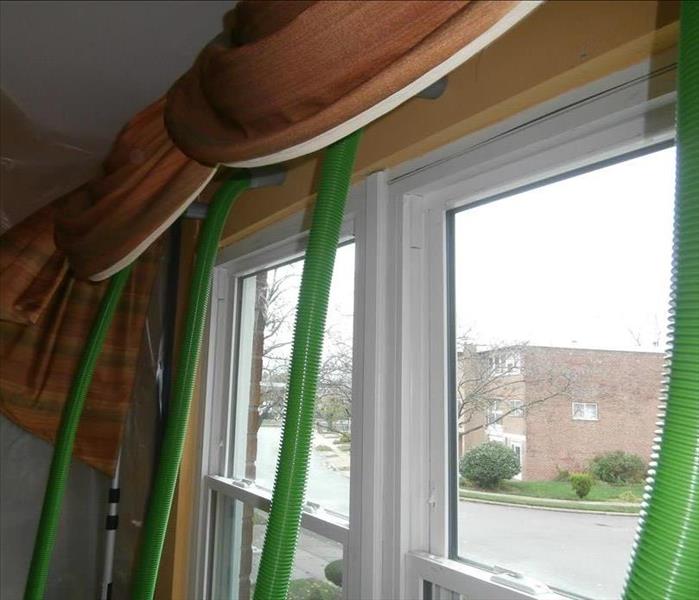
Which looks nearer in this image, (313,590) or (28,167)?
(313,590)

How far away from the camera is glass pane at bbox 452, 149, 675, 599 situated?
0.70 m

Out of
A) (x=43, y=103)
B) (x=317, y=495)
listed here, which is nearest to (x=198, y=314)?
(x=317, y=495)

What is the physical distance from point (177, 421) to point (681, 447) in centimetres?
83

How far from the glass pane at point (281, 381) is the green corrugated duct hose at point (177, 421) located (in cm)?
34

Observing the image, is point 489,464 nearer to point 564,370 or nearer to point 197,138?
point 564,370

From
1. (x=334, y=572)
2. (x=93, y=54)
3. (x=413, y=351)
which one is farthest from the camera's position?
(x=93, y=54)

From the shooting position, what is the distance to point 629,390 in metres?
0.71

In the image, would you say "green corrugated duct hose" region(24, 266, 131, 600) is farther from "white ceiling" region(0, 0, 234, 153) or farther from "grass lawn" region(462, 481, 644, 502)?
"grass lawn" region(462, 481, 644, 502)

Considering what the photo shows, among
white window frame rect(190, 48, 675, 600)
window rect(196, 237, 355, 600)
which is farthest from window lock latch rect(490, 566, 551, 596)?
window rect(196, 237, 355, 600)

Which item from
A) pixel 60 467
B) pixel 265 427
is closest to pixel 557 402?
pixel 265 427

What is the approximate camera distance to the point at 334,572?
1.12 m

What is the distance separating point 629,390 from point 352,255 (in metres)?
0.66

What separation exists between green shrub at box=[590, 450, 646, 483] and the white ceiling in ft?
4.53

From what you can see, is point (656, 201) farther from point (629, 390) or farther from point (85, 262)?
point (85, 262)
